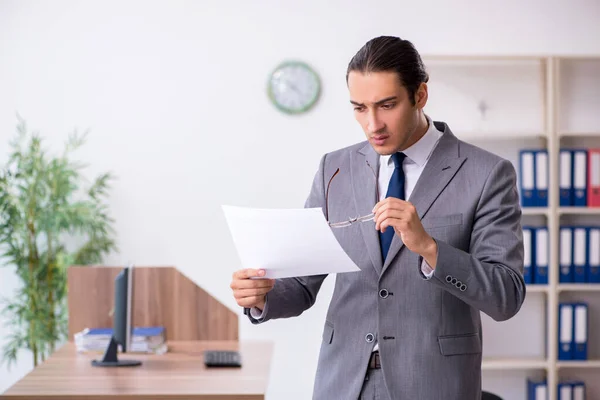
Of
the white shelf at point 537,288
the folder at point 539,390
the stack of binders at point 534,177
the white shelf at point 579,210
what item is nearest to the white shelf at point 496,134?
the stack of binders at point 534,177

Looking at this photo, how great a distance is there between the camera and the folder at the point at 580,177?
4090 mm

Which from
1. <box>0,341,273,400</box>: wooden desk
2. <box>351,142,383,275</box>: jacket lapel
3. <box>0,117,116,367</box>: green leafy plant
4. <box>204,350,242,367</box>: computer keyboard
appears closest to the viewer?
<box>351,142,383,275</box>: jacket lapel

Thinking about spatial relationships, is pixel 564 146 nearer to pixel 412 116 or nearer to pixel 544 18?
A: pixel 544 18

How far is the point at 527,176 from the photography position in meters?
4.10

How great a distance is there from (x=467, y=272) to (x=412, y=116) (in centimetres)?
38

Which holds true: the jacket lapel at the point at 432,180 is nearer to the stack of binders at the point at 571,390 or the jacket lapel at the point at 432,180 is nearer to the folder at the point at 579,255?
the folder at the point at 579,255

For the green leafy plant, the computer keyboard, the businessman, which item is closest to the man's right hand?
the businessman

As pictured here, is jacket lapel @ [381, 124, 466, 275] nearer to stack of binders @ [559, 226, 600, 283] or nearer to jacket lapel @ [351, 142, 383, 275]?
jacket lapel @ [351, 142, 383, 275]

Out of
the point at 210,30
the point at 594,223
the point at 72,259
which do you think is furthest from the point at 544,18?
the point at 72,259

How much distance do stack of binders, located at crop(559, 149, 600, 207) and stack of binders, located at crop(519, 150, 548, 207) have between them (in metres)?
0.10

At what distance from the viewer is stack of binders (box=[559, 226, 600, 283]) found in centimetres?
411

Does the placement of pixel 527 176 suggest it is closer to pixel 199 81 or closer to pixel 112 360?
pixel 199 81

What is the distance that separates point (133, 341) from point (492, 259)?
2102 millimetres

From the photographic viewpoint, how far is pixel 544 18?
4363 mm
